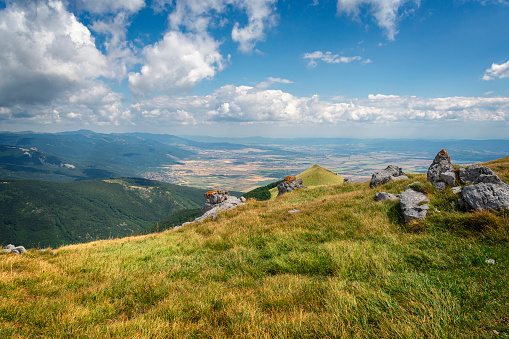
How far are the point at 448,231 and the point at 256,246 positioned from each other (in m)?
7.68

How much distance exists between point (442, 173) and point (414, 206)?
542 centimetres

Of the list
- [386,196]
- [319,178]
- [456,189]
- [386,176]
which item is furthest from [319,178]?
[456,189]

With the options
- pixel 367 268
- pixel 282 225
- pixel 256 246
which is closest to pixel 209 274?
pixel 256 246

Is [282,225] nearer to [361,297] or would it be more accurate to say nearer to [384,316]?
[361,297]

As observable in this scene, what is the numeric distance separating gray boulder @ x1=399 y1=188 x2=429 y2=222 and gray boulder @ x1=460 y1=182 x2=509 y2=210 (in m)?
1.52

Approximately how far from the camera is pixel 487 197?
29.4ft

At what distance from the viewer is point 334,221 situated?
37.4 ft

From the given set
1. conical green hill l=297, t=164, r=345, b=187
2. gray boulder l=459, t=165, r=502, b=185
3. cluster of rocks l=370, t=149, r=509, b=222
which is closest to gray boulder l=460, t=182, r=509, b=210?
cluster of rocks l=370, t=149, r=509, b=222

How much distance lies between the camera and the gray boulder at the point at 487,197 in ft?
28.1

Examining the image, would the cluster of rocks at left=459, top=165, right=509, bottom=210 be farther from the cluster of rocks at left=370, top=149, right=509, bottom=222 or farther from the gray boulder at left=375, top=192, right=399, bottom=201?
the gray boulder at left=375, top=192, right=399, bottom=201

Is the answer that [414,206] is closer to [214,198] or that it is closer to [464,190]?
[464,190]

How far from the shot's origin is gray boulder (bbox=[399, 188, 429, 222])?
9.82 metres

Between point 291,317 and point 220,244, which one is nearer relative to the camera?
point 291,317

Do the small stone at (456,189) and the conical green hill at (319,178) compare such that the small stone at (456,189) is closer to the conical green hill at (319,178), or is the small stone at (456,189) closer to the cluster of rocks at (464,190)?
the cluster of rocks at (464,190)
